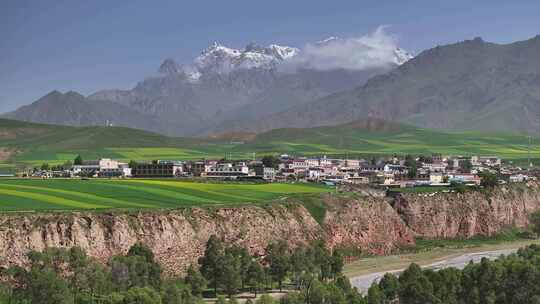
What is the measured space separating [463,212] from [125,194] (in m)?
60.9

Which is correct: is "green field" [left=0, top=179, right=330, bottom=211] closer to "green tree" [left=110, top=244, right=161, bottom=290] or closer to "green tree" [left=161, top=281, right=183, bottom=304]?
Answer: "green tree" [left=110, top=244, right=161, bottom=290]

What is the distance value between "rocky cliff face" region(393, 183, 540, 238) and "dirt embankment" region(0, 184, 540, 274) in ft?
0.53

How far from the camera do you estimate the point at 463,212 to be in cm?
15212

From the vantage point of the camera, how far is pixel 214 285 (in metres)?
90.5

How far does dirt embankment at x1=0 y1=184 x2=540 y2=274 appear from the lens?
90.4m

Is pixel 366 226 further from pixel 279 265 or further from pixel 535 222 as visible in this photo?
pixel 535 222

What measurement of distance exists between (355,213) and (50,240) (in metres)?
55.9

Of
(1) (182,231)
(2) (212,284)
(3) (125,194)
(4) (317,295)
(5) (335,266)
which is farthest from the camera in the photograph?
(3) (125,194)

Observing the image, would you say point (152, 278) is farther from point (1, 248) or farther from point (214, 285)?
point (1, 248)

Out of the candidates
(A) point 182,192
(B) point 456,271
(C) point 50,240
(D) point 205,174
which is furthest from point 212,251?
(D) point 205,174

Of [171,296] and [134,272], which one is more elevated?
[134,272]

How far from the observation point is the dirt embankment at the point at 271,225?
90438mm

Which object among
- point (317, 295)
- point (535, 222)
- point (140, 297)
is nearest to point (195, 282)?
point (140, 297)

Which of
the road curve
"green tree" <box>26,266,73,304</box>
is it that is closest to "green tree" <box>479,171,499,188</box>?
the road curve
